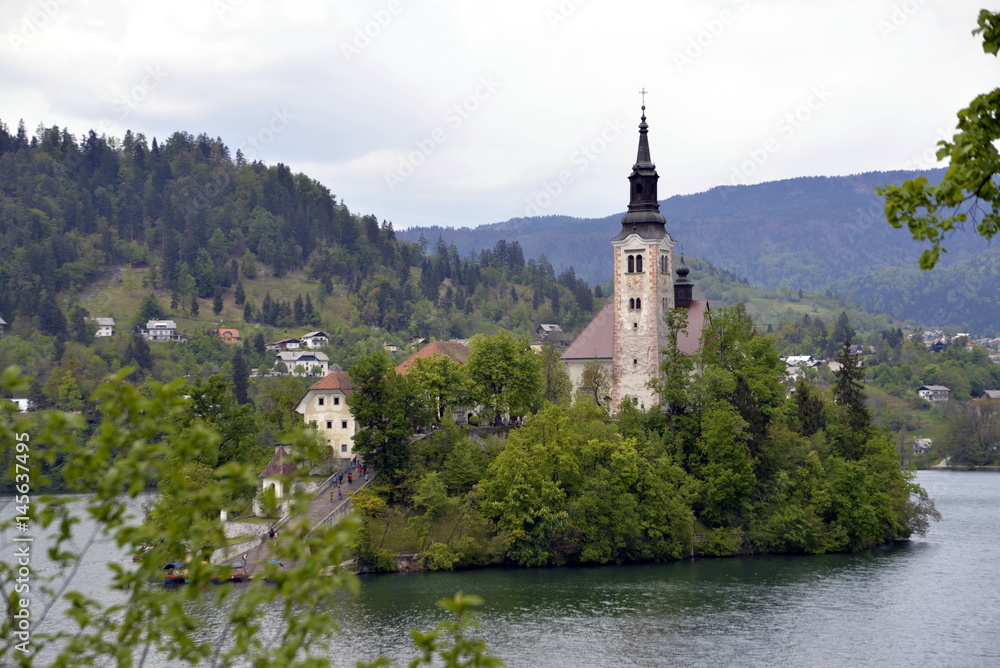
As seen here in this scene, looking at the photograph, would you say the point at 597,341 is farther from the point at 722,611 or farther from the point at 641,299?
the point at 722,611

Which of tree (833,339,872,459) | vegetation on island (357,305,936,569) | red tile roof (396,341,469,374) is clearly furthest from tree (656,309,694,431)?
red tile roof (396,341,469,374)

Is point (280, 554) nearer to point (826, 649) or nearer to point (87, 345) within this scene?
point (826, 649)

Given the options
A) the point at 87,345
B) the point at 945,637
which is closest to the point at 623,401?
the point at 945,637

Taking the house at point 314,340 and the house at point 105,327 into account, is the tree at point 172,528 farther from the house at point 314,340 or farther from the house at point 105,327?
the house at point 314,340

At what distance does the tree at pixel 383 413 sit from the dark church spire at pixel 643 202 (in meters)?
19.1

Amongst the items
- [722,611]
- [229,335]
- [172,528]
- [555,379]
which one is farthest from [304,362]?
[172,528]

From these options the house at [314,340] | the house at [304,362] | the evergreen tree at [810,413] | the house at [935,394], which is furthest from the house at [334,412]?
the house at [935,394]

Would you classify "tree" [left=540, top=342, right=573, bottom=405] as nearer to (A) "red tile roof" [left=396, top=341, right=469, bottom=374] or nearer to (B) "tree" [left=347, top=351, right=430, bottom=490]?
(A) "red tile roof" [left=396, top=341, right=469, bottom=374]

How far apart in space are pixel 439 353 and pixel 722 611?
3531cm

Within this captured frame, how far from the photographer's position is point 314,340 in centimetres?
17950

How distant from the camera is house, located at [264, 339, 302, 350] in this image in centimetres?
17395

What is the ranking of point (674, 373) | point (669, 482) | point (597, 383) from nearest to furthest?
point (669, 482) < point (674, 373) < point (597, 383)

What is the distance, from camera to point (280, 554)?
10148 millimetres

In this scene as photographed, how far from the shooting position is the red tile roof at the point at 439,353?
78.7 metres
